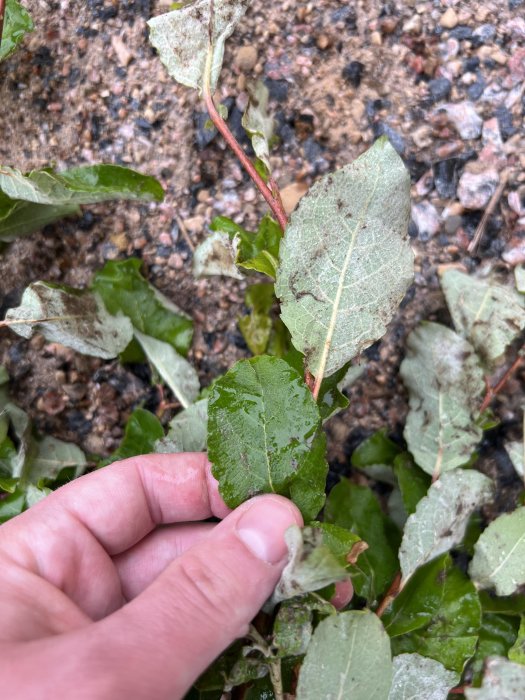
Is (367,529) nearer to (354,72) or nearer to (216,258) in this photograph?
(216,258)

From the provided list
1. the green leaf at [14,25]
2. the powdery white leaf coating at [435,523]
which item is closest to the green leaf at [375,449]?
the powdery white leaf coating at [435,523]

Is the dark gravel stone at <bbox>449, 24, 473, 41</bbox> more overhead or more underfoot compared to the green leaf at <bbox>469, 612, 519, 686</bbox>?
more overhead

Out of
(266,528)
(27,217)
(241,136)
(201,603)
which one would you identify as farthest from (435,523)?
(27,217)

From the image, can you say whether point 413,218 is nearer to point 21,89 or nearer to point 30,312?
point 30,312

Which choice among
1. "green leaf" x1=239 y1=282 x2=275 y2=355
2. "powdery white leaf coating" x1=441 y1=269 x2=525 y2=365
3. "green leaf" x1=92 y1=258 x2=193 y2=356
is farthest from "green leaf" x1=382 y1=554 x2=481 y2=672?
"green leaf" x1=92 y1=258 x2=193 y2=356

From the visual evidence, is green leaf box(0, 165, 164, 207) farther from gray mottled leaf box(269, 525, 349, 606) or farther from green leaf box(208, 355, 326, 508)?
gray mottled leaf box(269, 525, 349, 606)

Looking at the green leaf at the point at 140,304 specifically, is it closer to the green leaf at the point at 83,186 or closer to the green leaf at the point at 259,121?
the green leaf at the point at 83,186

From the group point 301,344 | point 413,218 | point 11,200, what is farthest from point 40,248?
point 413,218
